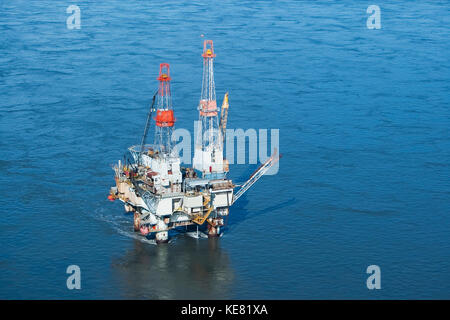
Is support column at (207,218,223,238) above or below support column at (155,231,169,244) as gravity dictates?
above

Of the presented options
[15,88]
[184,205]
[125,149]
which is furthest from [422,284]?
[15,88]

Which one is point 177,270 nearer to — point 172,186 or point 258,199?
point 172,186

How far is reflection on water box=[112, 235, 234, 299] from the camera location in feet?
345

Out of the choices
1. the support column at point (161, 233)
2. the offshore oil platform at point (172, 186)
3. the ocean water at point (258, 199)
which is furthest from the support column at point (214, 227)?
the support column at point (161, 233)

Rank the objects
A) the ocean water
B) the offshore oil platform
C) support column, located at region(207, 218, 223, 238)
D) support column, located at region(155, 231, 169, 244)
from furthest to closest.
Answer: support column, located at region(207, 218, 223, 238)
support column, located at region(155, 231, 169, 244)
the offshore oil platform
the ocean water

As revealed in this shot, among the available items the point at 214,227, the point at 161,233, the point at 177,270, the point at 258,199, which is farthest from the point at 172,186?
the point at 258,199

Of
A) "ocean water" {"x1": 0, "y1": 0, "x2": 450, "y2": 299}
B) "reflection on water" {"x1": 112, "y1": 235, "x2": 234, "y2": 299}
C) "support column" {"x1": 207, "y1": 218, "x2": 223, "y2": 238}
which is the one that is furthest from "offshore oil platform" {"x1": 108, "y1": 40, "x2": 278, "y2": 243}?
"ocean water" {"x1": 0, "y1": 0, "x2": 450, "y2": 299}

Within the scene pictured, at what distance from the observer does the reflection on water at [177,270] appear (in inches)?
4144

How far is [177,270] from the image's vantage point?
111 m

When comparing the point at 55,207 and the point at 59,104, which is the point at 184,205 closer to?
the point at 55,207

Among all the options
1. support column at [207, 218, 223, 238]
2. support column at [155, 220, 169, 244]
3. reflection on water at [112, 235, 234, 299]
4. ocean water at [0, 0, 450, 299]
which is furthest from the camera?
support column at [207, 218, 223, 238]

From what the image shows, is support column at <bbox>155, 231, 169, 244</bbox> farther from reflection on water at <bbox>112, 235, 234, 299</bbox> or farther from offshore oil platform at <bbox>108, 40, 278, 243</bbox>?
reflection on water at <bbox>112, 235, 234, 299</bbox>

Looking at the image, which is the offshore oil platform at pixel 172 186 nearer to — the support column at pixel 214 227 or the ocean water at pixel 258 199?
the support column at pixel 214 227

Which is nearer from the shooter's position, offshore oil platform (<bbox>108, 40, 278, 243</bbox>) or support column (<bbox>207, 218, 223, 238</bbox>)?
offshore oil platform (<bbox>108, 40, 278, 243</bbox>)
